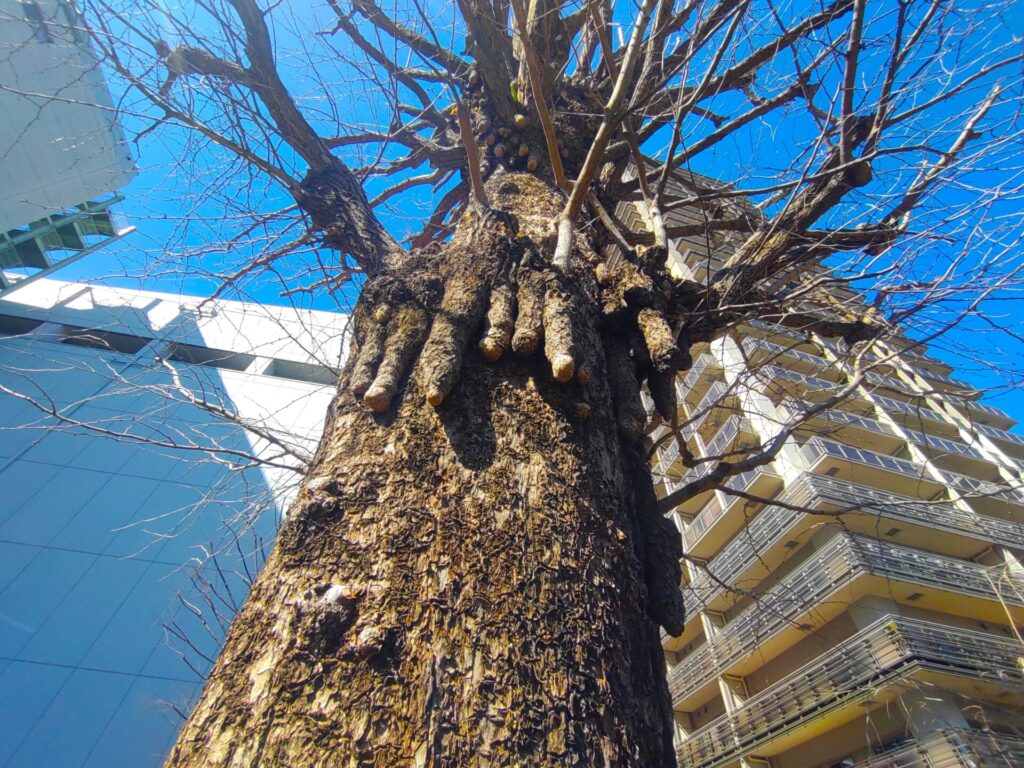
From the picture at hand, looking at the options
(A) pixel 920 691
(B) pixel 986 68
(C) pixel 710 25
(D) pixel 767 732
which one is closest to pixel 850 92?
(B) pixel 986 68

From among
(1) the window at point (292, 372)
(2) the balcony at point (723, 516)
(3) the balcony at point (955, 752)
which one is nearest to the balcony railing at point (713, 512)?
(2) the balcony at point (723, 516)

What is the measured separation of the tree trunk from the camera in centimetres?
78

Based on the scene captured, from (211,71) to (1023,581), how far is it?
13903 mm

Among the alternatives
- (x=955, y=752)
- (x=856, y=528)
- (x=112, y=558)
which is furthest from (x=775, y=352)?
(x=856, y=528)

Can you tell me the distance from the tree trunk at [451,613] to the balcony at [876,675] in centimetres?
845

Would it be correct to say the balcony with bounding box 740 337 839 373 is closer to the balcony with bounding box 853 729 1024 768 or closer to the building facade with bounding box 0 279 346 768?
the building facade with bounding box 0 279 346 768

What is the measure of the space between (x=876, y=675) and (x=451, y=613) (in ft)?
31.0

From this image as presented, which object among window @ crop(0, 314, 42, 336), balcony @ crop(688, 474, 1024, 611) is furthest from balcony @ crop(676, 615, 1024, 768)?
window @ crop(0, 314, 42, 336)

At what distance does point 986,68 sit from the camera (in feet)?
6.10

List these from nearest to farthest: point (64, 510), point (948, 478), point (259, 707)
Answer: point (259, 707) → point (64, 510) → point (948, 478)

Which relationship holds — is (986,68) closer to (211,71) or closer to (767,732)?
(211,71)

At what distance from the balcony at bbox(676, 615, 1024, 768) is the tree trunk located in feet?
27.7

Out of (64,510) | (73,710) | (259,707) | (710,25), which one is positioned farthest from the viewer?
(64,510)

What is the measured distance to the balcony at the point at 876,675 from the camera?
25.4ft
